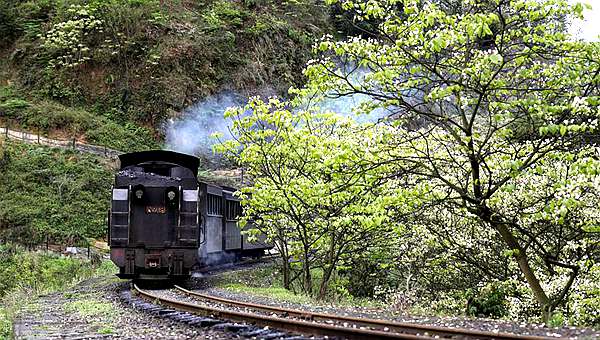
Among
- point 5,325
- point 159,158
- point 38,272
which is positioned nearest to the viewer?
point 5,325

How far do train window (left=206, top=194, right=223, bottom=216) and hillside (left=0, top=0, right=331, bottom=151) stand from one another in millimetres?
18094

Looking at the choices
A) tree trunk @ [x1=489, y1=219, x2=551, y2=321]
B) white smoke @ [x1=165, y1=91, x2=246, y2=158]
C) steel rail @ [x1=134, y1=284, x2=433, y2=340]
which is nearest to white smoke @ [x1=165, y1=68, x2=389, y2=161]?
white smoke @ [x1=165, y1=91, x2=246, y2=158]

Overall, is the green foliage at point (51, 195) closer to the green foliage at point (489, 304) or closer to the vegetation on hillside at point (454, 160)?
the vegetation on hillside at point (454, 160)

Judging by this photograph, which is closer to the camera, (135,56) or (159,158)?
(159,158)

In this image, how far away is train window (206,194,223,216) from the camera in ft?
65.3

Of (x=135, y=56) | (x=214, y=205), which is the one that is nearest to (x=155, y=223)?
(x=214, y=205)

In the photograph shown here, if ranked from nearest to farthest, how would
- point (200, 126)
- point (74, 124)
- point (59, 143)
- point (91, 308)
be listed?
point (91, 308) → point (59, 143) → point (74, 124) → point (200, 126)

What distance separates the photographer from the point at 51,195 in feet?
104

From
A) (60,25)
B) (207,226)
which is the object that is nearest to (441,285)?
(207,226)

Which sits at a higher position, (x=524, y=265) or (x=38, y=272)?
(x=524, y=265)

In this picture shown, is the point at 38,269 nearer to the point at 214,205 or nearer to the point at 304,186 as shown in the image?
the point at 214,205

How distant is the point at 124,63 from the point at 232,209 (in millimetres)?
23182

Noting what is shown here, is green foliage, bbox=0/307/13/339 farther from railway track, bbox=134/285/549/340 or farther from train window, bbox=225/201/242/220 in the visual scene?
train window, bbox=225/201/242/220

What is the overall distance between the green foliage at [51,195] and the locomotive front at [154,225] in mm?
12221
